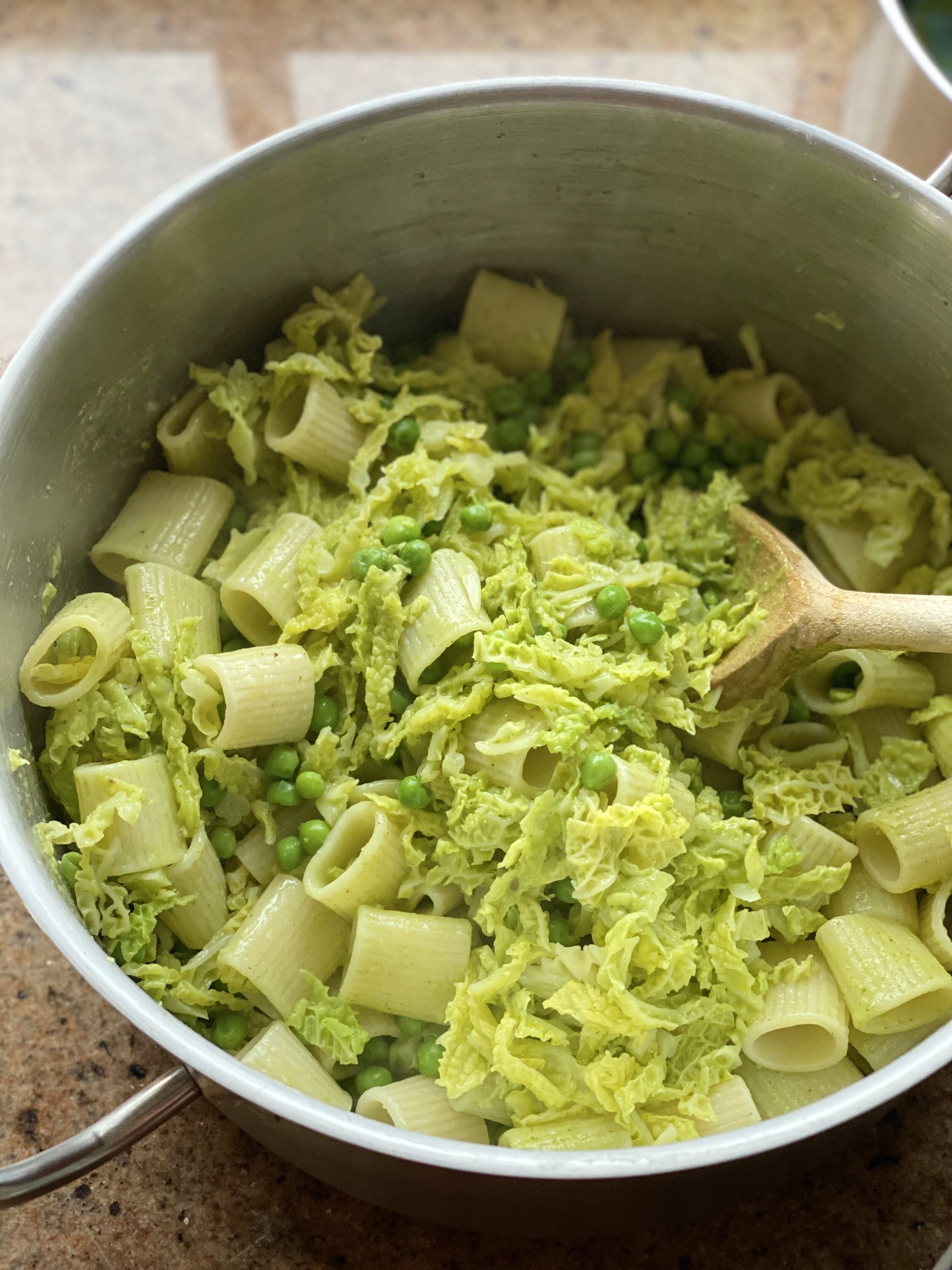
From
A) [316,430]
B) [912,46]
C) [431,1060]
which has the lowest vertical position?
[431,1060]

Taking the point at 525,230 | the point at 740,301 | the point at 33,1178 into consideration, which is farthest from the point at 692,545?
the point at 33,1178

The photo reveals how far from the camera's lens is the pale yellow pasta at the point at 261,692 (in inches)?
65.3

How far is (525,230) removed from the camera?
2029mm

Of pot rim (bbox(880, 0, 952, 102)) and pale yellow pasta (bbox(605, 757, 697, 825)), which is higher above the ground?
pot rim (bbox(880, 0, 952, 102))

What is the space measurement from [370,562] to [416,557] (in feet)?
0.24

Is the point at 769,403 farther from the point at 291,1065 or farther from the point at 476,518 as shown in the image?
the point at 291,1065

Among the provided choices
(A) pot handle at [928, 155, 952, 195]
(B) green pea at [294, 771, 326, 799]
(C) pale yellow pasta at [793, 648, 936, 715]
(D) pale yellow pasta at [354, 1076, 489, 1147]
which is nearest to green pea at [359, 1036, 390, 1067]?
(D) pale yellow pasta at [354, 1076, 489, 1147]

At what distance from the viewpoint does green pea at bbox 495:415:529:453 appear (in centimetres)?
212

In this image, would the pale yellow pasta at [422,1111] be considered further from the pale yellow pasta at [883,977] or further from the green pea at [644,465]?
the green pea at [644,465]

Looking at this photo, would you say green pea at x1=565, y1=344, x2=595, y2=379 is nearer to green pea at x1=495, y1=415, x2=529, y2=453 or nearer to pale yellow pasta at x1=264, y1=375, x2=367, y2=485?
green pea at x1=495, y1=415, x2=529, y2=453

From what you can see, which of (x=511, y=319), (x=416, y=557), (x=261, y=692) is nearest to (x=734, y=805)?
(x=416, y=557)

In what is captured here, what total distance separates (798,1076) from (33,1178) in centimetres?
101

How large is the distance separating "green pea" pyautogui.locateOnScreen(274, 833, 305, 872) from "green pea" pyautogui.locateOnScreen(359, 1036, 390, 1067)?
0.28 m

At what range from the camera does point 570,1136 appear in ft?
4.80
